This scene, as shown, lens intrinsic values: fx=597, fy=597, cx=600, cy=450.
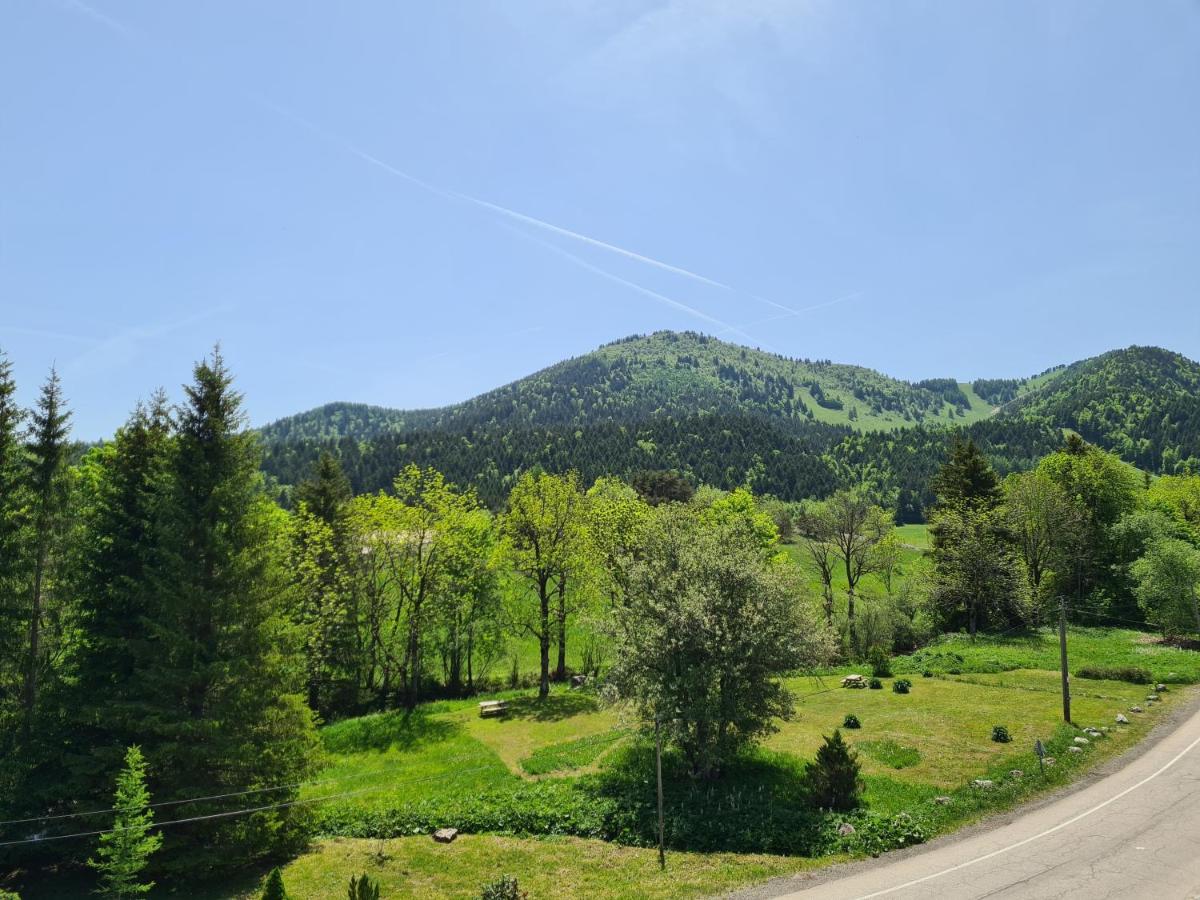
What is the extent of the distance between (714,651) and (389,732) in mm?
25148

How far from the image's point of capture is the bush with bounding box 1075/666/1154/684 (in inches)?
1556

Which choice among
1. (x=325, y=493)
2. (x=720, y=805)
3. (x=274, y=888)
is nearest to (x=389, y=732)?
(x=325, y=493)

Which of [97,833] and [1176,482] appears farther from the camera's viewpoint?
[1176,482]

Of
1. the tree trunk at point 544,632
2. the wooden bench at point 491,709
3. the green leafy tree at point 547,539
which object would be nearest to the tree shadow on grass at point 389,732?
the wooden bench at point 491,709

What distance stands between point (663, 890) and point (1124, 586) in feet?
218

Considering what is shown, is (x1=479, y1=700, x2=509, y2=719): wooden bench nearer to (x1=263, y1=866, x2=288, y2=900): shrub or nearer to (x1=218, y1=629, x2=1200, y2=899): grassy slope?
(x1=218, y1=629, x2=1200, y2=899): grassy slope

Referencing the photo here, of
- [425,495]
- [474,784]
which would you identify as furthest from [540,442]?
[474,784]

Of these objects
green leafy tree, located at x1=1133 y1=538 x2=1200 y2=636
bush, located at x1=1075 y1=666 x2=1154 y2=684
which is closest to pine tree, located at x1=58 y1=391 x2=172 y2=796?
bush, located at x1=1075 y1=666 x2=1154 y2=684

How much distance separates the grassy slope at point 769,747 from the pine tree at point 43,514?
13.0m

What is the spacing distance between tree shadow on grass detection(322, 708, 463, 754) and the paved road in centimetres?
2549

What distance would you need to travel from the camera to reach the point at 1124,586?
61.1 metres

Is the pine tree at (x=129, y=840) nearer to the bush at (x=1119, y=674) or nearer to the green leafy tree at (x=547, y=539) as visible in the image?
the green leafy tree at (x=547, y=539)

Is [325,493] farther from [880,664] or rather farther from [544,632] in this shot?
[880,664]

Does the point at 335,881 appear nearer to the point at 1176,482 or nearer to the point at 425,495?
the point at 425,495
